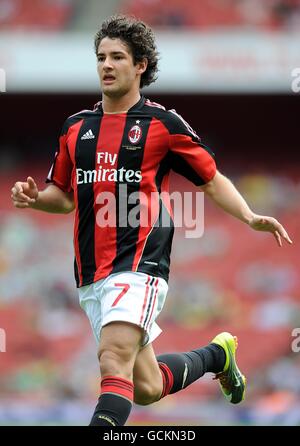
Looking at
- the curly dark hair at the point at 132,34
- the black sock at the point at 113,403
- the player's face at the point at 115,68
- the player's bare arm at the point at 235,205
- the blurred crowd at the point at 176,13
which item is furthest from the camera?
the blurred crowd at the point at 176,13

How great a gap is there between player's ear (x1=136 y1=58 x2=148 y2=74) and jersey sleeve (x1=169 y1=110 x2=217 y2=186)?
0.30 m

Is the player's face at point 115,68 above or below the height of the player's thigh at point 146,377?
above

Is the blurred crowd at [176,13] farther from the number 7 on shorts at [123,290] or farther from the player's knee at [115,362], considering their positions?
the player's knee at [115,362]

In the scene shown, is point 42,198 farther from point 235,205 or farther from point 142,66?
point 235,205

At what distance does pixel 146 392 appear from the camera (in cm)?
479

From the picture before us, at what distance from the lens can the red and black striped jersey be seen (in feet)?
15.7

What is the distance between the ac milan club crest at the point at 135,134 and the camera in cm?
489

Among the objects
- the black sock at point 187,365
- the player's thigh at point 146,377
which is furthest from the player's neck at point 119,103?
the black sock at point 187,365

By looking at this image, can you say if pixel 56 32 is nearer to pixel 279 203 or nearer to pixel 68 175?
pixel 279 203

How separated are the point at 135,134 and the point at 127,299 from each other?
2.93 ft

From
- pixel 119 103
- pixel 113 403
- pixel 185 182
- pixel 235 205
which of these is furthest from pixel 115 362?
pixel 185 182

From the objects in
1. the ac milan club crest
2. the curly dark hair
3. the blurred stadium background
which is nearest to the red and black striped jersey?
the ac milan club crest

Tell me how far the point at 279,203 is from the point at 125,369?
10831mm
